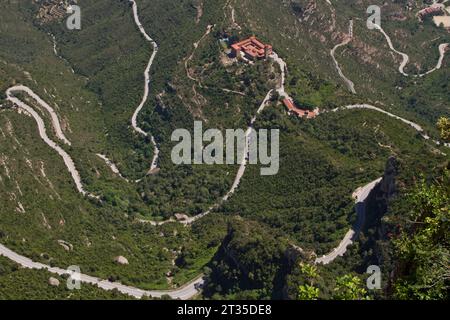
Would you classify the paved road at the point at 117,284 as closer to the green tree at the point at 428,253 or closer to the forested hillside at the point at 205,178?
the forested hillside at the point at 205,178

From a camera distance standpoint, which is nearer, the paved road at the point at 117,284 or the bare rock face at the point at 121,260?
the paved road at the point at 117,284

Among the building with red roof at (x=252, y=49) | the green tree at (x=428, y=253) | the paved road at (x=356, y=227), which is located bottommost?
the paved road at (x=356, y=227)

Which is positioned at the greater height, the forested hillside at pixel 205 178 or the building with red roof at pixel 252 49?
the building with red roof at pixel 252 49

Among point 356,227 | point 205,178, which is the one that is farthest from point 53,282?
point 205,178

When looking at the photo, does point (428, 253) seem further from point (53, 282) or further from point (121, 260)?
point (121, 260)

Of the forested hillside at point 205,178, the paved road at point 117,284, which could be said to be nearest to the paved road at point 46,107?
the forested hillside at point 205,178

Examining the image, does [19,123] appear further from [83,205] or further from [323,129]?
[323,129]

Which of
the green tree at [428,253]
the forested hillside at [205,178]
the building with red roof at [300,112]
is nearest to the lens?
the green tree at [428,253]
